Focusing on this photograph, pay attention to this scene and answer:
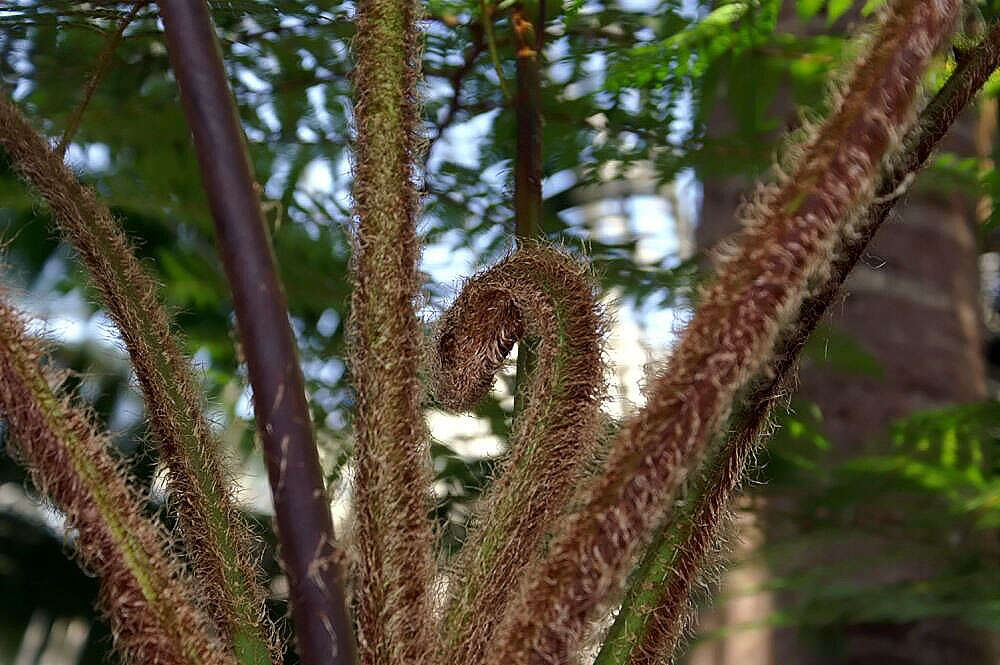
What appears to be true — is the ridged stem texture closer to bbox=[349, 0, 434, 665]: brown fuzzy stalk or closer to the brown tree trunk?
bbox=[349, 0, 434, 665]: brown fuzzy stalk

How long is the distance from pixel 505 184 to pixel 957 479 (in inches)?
15.8

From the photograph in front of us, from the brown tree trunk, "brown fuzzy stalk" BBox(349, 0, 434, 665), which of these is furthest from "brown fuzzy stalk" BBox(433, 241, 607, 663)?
the brown tree trunk

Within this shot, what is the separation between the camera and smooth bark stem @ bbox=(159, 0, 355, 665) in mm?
235

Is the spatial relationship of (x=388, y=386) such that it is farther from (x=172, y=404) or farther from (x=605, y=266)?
(x=605, y=266)

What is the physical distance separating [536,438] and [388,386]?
59 millimetres

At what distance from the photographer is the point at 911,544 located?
877mm

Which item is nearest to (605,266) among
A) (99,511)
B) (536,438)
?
(536,438)

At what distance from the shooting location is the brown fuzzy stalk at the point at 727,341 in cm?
22

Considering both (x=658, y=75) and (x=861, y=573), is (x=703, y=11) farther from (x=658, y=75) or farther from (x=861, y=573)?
(x=861, y=573)

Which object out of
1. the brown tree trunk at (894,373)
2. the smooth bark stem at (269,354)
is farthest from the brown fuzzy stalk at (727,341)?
the brown tree trunk at (894,373)

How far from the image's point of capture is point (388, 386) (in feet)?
0.93

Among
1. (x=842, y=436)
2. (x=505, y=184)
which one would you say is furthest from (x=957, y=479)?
(x=505, y=184)

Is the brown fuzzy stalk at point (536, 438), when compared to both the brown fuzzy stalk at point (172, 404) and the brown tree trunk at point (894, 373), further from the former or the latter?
the brown tree trunk at point (894, 373)

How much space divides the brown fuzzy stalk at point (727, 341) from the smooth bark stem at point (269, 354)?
1.7 inches
